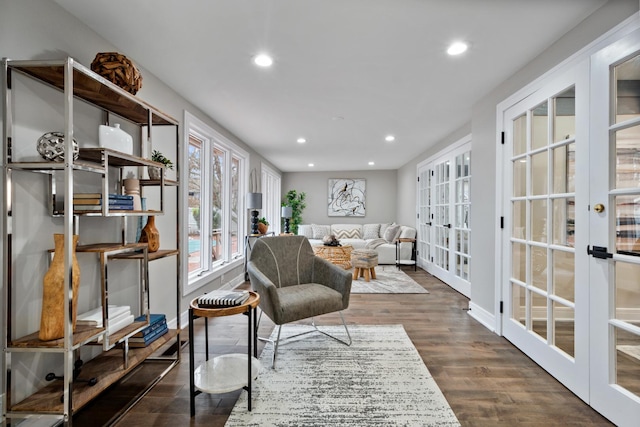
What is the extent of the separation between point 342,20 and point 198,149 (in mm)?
2586

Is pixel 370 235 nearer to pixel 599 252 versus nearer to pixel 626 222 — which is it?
pixel 599 252

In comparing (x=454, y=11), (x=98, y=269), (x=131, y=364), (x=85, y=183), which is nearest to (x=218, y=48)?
(x=85, y=183)

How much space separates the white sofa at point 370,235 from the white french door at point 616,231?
467 centimetres

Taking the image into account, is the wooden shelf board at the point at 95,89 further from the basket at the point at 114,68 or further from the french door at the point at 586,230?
the french door at the point at 586,230

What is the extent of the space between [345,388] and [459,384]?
756 millimetres

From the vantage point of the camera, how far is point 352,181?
8648 millimetres

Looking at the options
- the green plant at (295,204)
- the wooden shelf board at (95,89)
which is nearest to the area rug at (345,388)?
the wooden shelf board at (95,89)

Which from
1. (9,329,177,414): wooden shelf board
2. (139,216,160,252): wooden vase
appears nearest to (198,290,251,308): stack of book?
(9,329,177,414): wooden shelf board

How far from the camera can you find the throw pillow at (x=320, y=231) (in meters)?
8.00

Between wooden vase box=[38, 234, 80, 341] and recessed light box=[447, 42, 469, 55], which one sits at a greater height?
recessed light box=[447, 42, 469, 55]

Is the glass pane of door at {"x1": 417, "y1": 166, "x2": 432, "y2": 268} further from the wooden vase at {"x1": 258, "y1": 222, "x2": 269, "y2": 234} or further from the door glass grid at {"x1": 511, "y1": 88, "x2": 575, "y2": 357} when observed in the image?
the door glass grid at {"x1": 511, "y1": 88, "x2": 575, "y2": 357}

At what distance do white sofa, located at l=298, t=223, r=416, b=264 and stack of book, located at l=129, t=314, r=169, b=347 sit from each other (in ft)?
16.3

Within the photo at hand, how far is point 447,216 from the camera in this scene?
4.89 metres

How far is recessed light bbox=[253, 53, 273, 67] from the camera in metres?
2.28
